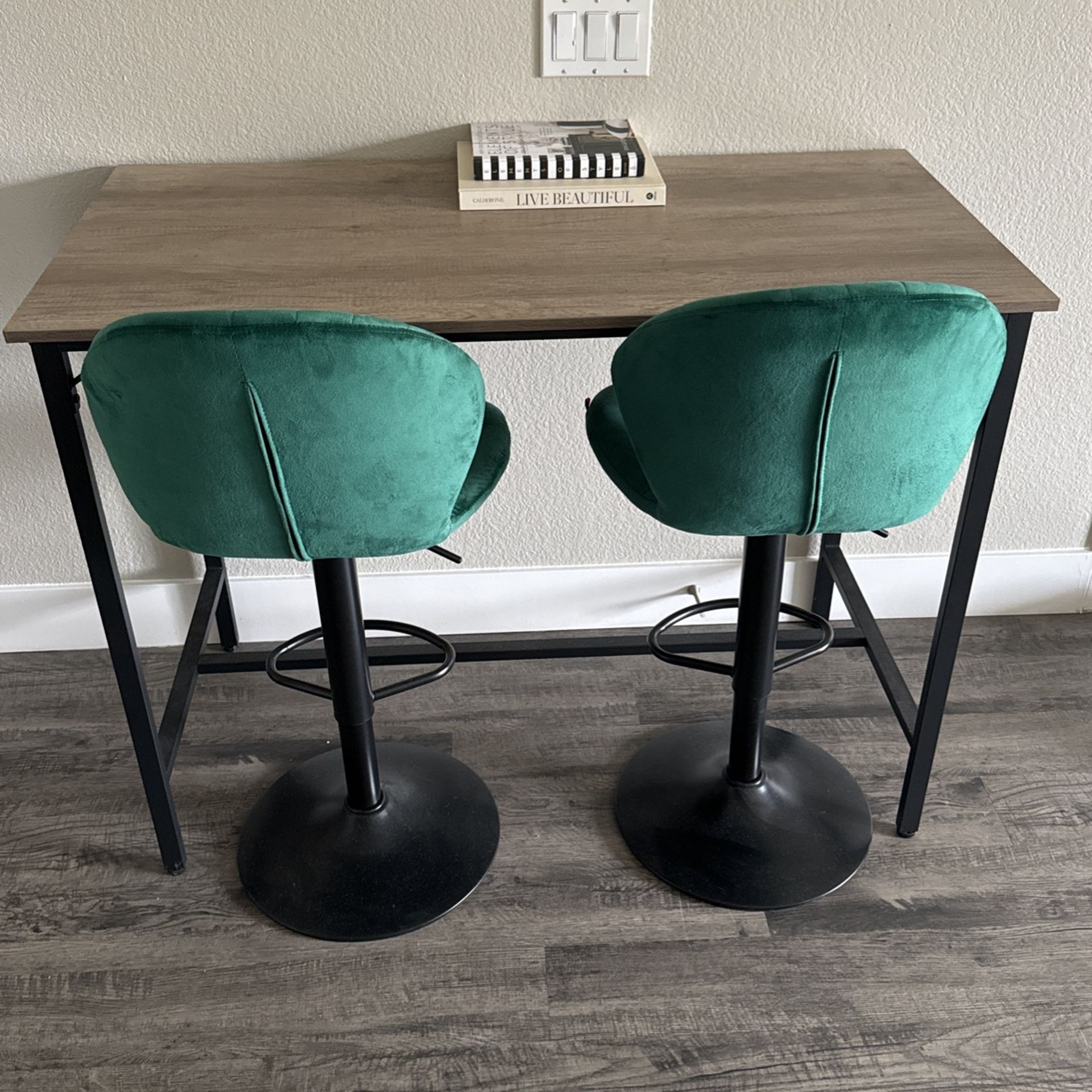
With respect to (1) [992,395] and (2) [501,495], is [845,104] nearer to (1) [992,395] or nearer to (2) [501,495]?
(1) [992,395]

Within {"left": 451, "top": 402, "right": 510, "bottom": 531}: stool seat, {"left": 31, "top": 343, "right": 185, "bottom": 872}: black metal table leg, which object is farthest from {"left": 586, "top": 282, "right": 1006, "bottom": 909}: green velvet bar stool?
{"left": 31, "top": 343, "right": 185, "bottom": 872}: black metal table leg

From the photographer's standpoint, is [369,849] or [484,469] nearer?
[484,469]

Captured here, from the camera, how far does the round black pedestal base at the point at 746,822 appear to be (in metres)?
1.74

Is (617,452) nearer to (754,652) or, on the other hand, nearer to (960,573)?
(754,652)

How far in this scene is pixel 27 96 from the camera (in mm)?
1761

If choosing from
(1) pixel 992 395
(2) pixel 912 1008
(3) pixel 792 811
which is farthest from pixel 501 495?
(2) pixel 912 1008

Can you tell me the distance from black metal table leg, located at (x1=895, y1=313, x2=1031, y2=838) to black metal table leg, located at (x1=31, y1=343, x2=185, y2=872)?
3.78 ft

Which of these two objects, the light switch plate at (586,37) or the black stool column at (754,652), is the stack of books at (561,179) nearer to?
the light switch plate at (586,37)

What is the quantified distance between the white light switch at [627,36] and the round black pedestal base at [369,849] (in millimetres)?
1190

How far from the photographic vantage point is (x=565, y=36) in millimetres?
1750

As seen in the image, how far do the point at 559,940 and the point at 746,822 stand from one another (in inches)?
14.2

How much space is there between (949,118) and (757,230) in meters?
0.52

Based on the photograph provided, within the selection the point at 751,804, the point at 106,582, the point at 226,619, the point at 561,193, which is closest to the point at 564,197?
the point at 561,193

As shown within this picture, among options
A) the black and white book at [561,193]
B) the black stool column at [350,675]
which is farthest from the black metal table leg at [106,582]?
the black and white book at [561,193]
